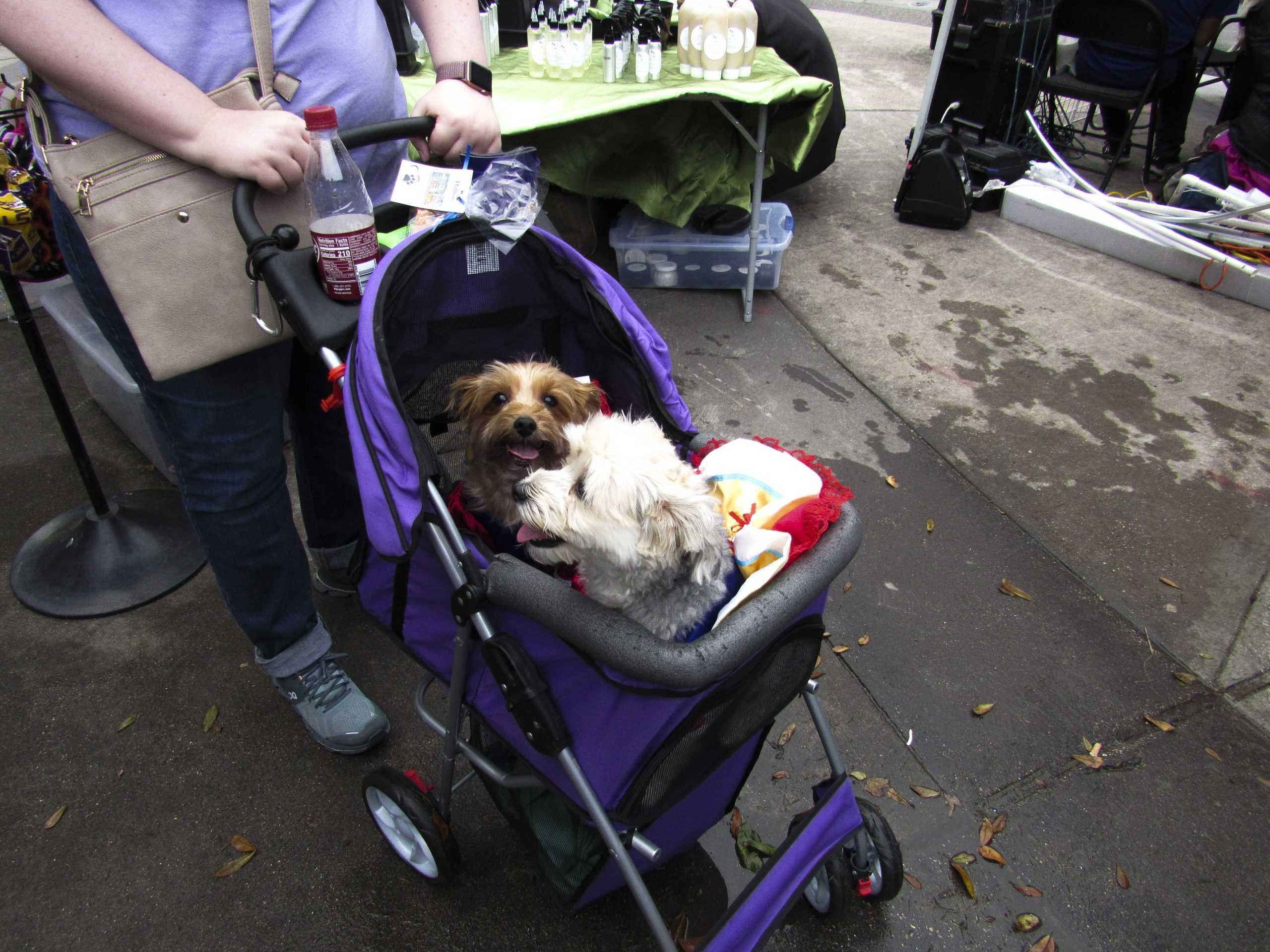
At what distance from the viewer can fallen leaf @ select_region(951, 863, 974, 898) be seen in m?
2.03

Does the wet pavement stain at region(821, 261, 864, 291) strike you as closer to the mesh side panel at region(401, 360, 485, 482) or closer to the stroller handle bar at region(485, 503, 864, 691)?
the mesh side panel at region(401, 360, 485, 482)

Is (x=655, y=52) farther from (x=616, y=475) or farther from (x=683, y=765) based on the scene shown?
(x=683, y=765)

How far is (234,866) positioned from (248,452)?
1.11 m

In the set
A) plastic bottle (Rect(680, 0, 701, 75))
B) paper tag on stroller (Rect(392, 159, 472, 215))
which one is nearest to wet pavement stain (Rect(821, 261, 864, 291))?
plastic bottle (Rect(680, 0, 701, 75))

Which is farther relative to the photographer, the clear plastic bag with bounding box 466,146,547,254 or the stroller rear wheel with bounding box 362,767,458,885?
the stroller rear wheel with bounding box 362,767,458,885

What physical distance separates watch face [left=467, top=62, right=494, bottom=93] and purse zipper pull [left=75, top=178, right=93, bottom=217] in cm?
81

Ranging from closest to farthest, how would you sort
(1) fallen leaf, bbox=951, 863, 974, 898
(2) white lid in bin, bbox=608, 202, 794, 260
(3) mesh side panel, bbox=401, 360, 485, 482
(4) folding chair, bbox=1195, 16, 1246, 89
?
(3) mesh side panel, bbox=401, 360, 485, 482
(1) fallen leaf, bbox=951, 863, 974, 898
(2) white lid in bin, bbox=608, 202, 794, 260
(4) folding chair, bbox=1195, 16, 1246, 89

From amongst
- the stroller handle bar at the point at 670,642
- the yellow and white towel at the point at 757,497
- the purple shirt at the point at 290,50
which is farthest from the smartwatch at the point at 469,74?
the stroller handle bar at the point at 670,642

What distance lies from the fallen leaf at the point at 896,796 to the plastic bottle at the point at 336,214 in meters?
1.97

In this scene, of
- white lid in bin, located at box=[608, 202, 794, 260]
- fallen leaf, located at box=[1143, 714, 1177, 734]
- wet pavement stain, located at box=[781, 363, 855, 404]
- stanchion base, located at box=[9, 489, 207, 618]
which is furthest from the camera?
white lid in bin, located at box=[608, 202, 794, 260]

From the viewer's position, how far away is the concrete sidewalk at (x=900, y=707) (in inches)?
77.7

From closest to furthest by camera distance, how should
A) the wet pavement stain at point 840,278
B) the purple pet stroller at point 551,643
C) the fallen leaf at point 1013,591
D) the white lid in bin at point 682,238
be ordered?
the purple pet stroller at point 551,643 < the fallen leaf at point 1013,591 < the white lid in bin at point 682,238 < the wet pavement stain at point 840,278

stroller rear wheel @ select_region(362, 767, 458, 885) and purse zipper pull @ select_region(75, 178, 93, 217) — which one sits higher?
purse zipper pull @ select_region(75, 178, 93, 217)

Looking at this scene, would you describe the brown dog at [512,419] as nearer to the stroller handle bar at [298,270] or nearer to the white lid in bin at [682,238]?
the stroller handle bar at [298,270]
